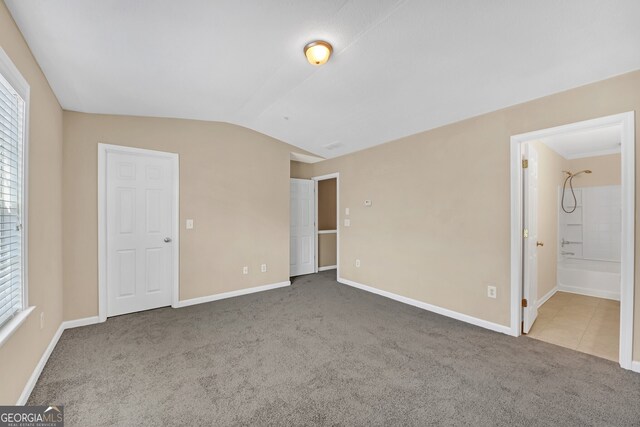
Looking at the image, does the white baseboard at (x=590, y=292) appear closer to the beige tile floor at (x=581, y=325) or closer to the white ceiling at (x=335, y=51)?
the beige tile floor at (x=581, y=325)

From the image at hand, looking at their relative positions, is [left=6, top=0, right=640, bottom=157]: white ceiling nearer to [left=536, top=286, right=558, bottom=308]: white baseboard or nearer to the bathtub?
[left=536, top=286, right=558, bottom=308]: white baseboard

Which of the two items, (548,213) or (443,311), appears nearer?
(443,311)

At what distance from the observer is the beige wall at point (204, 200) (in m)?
3.04

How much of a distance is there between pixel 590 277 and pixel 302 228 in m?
4.67

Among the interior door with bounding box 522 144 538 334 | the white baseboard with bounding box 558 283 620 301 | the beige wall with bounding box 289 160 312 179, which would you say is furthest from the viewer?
the beige wall with bounding box 289 160 312 179

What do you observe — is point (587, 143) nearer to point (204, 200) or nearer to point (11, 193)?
point (204, 200)

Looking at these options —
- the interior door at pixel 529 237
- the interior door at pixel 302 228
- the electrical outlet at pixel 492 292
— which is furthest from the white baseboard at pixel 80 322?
the interior door at pixel 529 237

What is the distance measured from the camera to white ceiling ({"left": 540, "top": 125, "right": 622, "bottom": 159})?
3.26 metres

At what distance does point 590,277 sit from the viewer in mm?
4020

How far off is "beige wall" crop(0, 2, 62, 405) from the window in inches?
5.4

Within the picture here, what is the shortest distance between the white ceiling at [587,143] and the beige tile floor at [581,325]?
2113 millimetres

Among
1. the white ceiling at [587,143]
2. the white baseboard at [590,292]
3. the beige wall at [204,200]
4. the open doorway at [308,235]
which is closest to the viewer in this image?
the beige wall at [204,200]

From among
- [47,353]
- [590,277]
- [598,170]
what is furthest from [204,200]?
[598,170]

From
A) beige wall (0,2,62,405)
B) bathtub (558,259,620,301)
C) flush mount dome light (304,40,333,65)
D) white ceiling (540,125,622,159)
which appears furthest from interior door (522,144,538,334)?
beige wall (0,2,62,405)
